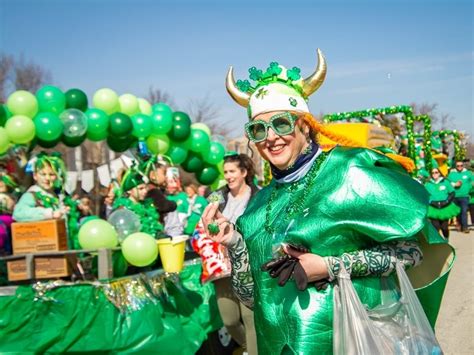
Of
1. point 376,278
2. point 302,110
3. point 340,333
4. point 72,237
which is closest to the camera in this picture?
point 340,333

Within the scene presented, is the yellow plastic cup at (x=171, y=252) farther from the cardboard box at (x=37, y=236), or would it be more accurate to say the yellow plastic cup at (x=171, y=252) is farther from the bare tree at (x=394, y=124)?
the bare tree at (x=394, y=124)

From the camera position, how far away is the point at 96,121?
21.5ft

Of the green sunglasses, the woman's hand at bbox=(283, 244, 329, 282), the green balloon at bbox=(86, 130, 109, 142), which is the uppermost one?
the green balloon at bbox=(86, 130, 109, 142)

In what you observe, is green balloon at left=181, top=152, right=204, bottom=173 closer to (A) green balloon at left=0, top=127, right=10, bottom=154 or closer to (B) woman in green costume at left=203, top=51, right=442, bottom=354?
(A) green balloon at left=0, top=127, right=10, bottom=154

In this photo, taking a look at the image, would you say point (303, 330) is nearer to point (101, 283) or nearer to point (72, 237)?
point (101, 283)

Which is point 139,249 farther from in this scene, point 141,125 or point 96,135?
point 141,125

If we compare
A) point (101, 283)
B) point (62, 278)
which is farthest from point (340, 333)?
point (62, 278)

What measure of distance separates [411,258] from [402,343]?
1.05 feet

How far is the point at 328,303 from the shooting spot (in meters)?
2.29

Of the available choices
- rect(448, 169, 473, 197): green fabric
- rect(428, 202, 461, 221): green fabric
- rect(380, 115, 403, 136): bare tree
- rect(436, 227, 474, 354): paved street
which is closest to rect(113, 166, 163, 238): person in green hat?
rect(436, 227, 474, 354): paved street

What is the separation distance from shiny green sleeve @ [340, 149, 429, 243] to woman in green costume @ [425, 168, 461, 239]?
407 inches

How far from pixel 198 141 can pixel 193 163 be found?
0.31 m

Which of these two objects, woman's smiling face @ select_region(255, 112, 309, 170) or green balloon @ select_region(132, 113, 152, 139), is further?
green balloon @ select_region(132, 113, 152, 139)

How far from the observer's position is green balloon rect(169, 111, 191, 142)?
A: 7.37 meters
